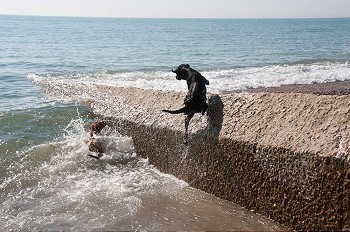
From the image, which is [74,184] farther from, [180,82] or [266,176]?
[180,82]

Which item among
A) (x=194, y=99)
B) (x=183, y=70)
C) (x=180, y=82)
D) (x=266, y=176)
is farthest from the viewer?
(x=180, y=82)

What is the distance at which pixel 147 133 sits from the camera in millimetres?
6934

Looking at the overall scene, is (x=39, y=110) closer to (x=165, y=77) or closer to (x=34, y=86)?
(x=34, y=86)

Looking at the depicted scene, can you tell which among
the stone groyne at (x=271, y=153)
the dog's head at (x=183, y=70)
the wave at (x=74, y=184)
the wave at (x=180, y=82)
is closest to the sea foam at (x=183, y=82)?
the wave at (x=180, y=82)

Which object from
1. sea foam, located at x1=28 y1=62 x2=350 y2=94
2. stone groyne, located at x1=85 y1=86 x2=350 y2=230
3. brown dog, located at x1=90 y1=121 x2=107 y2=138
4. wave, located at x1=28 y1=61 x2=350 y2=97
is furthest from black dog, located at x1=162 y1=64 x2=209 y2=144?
wave, located at x1=28 y1=61 x2=350 y2=97

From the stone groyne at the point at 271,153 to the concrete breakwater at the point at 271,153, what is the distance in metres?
0.01

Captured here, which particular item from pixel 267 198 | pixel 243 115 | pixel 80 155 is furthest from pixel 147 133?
pixel 267 198

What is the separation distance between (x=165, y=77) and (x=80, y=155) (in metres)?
10.4

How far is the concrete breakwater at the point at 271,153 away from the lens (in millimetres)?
4051

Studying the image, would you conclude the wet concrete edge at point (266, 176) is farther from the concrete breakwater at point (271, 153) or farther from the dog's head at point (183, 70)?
the dog's head at point (183, 70)

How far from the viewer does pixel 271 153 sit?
462cm

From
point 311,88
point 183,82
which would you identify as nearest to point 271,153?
point 311,88

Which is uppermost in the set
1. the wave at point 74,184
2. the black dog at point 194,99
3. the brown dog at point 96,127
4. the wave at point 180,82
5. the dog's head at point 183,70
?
the dog's head at point 183,70

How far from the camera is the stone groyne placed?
405 cm
